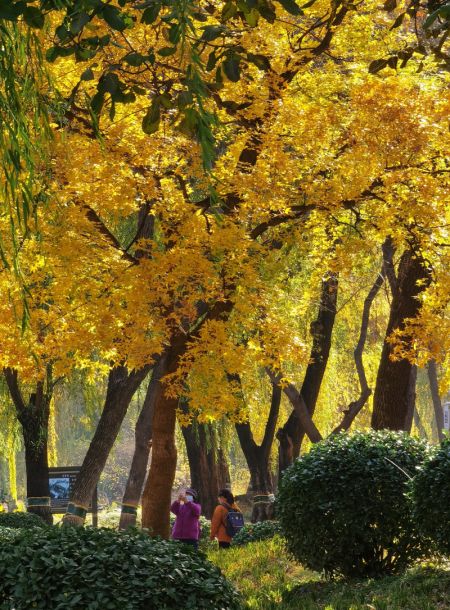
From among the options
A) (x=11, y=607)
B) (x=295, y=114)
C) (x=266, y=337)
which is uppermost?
(x=295, y=114)

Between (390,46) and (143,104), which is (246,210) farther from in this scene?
(390,46)

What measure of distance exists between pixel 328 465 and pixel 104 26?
5098 millimetres

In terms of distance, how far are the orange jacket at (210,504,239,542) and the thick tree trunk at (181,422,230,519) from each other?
5797 mm

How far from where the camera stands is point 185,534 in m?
15.1

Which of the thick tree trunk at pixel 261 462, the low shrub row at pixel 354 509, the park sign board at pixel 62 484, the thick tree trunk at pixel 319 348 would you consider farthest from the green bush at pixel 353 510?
the thick tree trunk at pixel 261 462

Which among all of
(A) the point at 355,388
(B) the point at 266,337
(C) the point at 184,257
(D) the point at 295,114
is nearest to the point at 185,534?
(B) the point at 266,337

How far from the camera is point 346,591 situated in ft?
34.3

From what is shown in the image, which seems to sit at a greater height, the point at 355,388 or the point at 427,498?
the point at 355,388

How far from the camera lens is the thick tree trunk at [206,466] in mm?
23600

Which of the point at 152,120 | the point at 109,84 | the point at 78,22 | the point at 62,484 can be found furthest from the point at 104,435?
the point at 78,22

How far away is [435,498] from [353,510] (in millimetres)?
1395

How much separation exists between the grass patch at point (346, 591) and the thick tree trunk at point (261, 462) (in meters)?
8.94

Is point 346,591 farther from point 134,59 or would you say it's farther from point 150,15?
point 150,15

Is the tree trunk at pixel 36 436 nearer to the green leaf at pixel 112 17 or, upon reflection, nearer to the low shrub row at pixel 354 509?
the low shrub row at pixel 354 509
